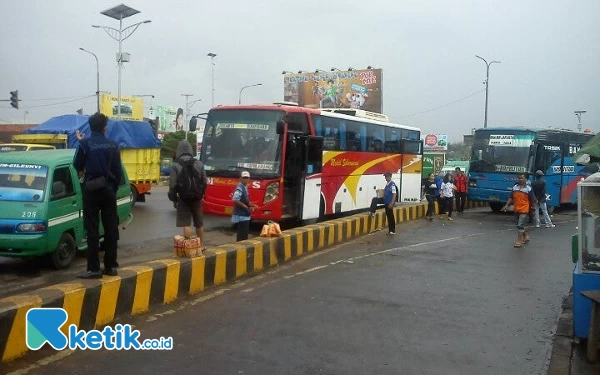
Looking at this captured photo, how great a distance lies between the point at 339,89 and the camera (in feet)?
177

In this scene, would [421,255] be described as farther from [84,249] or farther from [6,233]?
[6,233]

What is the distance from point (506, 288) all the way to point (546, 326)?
2066mm

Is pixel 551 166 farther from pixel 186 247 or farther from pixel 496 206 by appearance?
pixel 186 247

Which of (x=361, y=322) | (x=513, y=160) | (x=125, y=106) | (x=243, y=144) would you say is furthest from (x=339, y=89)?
(x=361, y=322)

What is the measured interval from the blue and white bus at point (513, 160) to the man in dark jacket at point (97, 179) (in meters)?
18.4

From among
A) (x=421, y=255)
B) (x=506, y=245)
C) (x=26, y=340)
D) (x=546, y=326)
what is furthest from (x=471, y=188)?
(x=26, y=340)

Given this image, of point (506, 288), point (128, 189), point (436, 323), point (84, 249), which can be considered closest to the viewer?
point (436, 323)

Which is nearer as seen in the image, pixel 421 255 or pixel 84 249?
pixel 84 249

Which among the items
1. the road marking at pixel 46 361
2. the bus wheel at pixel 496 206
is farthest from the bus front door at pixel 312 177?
the bus wheel at pixel 496 206

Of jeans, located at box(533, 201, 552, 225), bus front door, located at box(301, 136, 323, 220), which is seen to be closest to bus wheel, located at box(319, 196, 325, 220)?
bus front door, located at box(301, 136, 323, 220)

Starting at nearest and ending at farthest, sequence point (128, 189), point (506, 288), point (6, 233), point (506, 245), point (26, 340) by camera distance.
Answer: point (26, 340), point (6, 233), point (506, 288), point (128, 189), point (506, 245)

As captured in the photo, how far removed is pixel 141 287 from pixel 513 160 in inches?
725

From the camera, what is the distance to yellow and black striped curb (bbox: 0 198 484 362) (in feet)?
17.7

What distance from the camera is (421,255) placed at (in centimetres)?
1227
